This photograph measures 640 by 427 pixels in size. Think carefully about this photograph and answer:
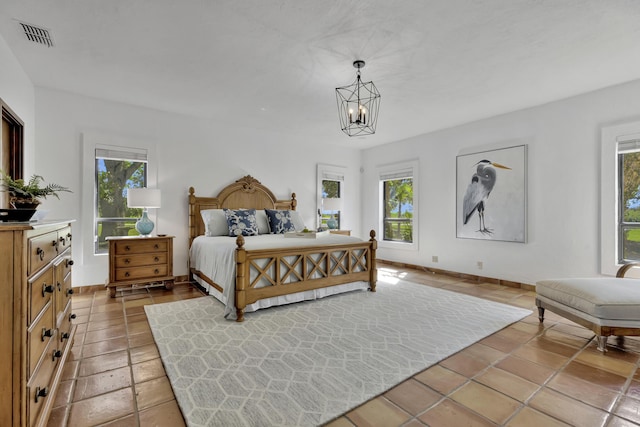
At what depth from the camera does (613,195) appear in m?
3.63

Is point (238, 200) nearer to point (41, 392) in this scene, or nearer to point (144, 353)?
point (144, 353)

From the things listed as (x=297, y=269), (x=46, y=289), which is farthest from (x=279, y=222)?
(x=46, y=289)

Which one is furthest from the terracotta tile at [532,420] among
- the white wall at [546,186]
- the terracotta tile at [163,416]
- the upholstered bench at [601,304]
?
the white wall at [546,186]

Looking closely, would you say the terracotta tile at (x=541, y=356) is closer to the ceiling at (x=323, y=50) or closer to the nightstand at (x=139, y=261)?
the ceiling at (x=323, y=50)

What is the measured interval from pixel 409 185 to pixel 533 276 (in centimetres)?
270

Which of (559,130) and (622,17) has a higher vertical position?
(622,17)

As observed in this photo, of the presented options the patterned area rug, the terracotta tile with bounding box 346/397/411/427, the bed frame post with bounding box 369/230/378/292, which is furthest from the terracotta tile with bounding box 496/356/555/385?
the bed frame post with bounding box 369/230/378/292

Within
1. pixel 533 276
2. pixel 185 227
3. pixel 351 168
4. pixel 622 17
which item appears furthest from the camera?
pixel 351 168

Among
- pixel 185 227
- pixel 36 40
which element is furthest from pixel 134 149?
pixel 36 40

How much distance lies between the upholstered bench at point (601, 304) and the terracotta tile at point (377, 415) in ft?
6.22

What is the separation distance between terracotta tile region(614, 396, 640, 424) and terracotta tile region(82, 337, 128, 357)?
3.34 meters

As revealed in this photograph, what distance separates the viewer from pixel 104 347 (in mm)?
2459

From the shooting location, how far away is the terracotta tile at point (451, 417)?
5.17ft

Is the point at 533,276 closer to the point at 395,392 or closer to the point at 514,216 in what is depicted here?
the point at 514,216
